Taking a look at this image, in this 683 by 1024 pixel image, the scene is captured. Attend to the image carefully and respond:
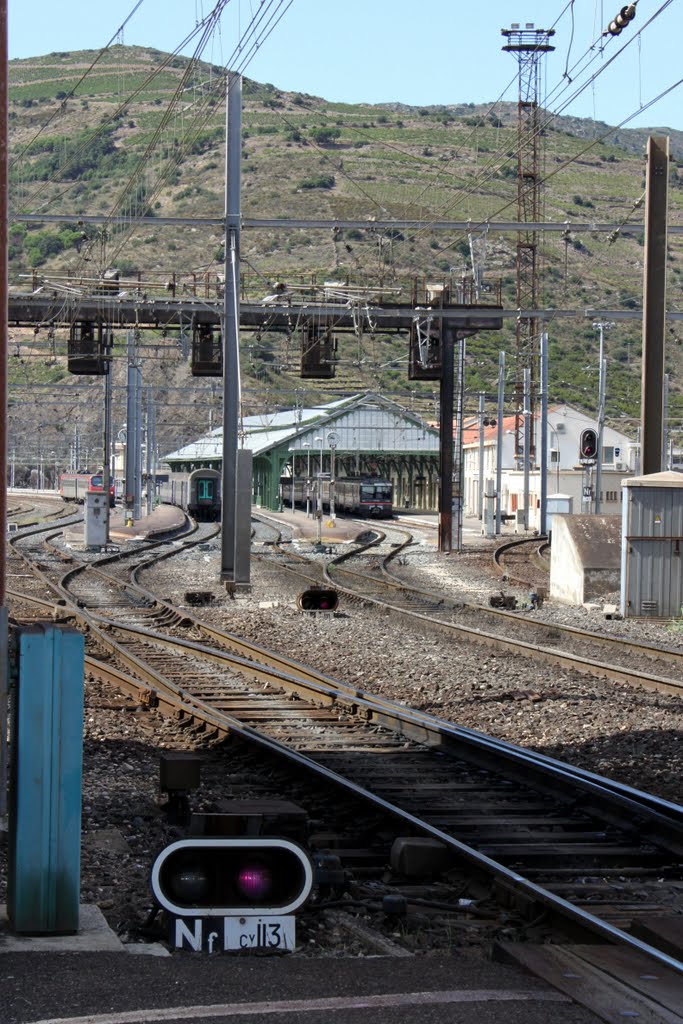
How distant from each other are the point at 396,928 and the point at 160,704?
638 cm

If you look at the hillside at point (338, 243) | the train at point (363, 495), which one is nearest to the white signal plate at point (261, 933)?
the train at point (363, 495)

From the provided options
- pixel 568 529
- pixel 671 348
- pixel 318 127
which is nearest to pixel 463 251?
pixel 671 348

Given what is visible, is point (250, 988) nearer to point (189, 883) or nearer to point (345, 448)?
point (189, 883)

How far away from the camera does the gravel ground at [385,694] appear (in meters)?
7.51

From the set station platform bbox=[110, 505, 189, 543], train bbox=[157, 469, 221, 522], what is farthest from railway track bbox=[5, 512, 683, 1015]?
train bbox=[157, 469, 221, 522]

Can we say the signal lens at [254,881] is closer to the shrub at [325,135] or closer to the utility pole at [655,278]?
the utility pole at [655,278]

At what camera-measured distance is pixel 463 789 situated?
30.2 ft

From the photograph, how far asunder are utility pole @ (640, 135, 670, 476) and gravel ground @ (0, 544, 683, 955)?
3.06 m

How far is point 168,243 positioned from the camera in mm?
144750

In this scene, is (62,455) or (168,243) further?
(168,243)

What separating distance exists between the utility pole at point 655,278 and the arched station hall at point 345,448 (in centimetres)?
4457

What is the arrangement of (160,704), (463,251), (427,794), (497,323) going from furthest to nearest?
1. (463,251)
2. (497,323)
3. (160,704)
4. (427,794)

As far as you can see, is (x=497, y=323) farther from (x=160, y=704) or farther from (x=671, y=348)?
(x=671, y=348)

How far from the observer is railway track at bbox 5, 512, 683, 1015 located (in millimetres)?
6902
